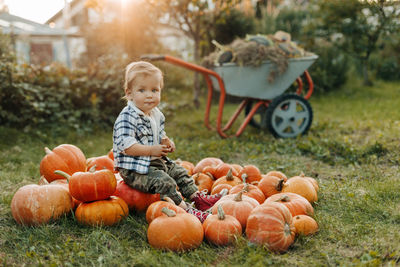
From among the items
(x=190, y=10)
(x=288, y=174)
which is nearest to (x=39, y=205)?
(x=288, y=174)

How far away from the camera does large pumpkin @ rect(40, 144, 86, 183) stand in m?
2.89

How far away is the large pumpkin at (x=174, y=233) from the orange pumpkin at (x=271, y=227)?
0.29m

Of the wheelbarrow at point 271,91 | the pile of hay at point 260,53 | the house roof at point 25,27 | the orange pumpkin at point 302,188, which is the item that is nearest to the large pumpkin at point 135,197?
the orange pumpkin at point 302,188

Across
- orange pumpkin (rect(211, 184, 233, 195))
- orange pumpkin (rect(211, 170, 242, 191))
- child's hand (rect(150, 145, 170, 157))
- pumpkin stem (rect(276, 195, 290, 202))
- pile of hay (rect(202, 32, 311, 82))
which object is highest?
pile of hay (rect(202, 32, 311, 82))

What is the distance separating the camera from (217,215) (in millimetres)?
2213

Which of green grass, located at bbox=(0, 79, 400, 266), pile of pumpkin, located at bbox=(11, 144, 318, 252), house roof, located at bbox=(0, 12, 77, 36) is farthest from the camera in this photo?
house roof, located at bbox=(0, 12, 77, 36)

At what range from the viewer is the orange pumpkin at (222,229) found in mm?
2107

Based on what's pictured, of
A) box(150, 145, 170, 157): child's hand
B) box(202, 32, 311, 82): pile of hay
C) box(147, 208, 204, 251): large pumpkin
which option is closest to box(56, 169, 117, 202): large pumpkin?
box(150, 145, 170, 157): child's hand

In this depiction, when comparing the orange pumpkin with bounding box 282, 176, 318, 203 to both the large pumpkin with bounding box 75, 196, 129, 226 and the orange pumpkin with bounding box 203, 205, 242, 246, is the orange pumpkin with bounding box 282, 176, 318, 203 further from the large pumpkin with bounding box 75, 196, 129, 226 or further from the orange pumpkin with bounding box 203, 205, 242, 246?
the large pumpkin with bounding box 75, 196, 129, 226

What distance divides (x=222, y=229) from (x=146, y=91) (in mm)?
1009

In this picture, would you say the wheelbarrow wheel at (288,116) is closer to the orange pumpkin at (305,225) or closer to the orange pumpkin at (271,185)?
the orange pumpkin at (271,185)

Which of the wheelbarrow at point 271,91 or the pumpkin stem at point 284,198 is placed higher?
the wheelbarrow at point 271,91

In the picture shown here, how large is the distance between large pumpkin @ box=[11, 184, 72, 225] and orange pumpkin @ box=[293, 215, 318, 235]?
1409mm

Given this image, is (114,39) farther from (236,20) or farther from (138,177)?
(138,177)
